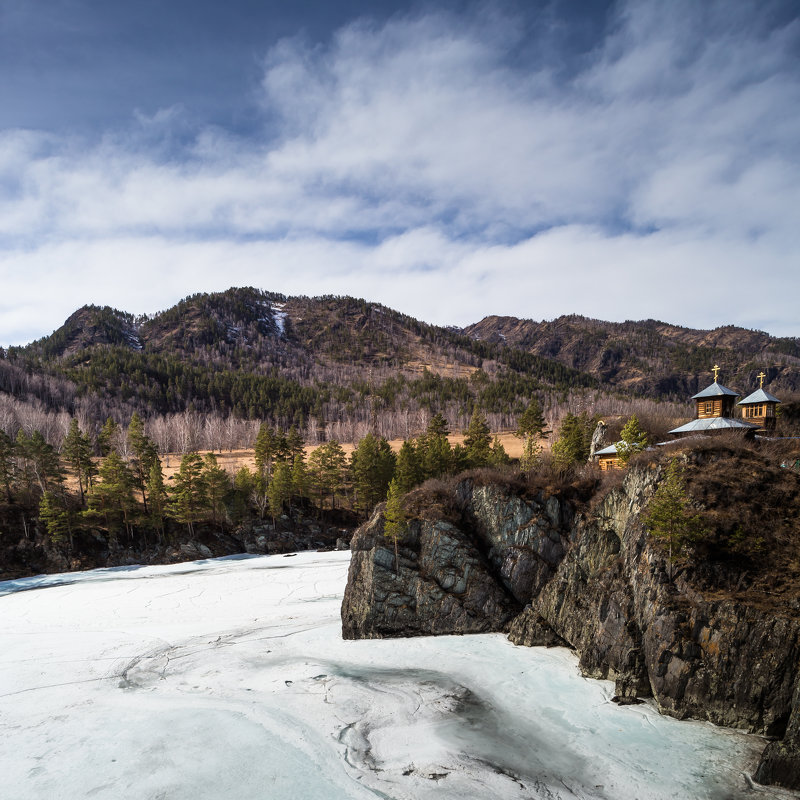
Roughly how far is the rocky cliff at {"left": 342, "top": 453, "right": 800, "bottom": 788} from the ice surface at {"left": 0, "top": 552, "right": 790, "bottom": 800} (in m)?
1.08

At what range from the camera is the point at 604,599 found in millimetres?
21953

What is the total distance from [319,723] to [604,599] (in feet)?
46.3

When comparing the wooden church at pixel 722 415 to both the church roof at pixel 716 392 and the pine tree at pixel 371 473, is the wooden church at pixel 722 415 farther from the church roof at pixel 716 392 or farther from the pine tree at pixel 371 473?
the pine tree at pixel 371 473

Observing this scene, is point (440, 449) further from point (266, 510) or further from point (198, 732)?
point (198, 732)

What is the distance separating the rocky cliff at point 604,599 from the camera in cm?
1628

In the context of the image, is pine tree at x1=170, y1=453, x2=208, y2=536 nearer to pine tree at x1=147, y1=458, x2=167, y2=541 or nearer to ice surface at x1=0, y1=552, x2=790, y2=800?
pine tree at x1=147, y1=458, x2=167, y2=541

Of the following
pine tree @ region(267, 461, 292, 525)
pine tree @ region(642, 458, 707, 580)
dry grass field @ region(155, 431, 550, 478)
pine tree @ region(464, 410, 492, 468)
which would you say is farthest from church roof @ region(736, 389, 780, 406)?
pine tree @ region(267, 461, 292, 525)

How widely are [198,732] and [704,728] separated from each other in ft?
64.2

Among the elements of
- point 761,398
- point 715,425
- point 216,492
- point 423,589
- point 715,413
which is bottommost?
point 423,589

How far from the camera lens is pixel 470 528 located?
102 ft

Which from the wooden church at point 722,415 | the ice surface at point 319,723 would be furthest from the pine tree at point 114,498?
the wooden church at point 722,415

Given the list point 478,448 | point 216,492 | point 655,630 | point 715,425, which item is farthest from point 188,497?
point 715,425

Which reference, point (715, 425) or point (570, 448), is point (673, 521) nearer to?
point (715, 425)

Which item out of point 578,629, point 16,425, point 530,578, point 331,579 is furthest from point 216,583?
point 16,425
